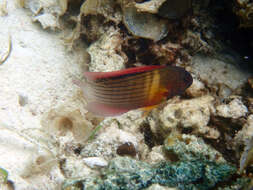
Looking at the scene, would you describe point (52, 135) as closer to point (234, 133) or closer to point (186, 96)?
point (186, 96)

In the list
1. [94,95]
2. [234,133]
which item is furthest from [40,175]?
[234,133]

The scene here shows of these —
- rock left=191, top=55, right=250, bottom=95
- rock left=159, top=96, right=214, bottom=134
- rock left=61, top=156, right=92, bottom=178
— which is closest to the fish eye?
rock left=159, top=96, right=214, bottom=134

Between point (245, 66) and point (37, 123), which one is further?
point (245, 66)

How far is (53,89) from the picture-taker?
327 centimetres

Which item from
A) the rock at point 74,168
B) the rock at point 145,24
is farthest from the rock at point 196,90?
the rock at point 74,168

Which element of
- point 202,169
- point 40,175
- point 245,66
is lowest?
point 40,175

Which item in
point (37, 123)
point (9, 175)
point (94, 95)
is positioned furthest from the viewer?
point (37, 123)

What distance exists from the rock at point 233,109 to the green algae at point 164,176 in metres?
0.86

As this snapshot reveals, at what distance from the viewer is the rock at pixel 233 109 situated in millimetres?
2605

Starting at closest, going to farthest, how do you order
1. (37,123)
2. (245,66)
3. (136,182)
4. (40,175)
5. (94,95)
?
(136,182), (40,175), (94,95), (37,123), (245,66)

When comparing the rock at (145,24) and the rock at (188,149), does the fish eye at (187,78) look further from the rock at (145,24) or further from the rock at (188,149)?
the rock at (145,24)

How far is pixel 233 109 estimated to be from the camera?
2.64 metres

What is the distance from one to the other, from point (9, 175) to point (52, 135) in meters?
0.68

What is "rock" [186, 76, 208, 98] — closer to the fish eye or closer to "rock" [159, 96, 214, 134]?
"rock" [159, 96, 214, 134]
